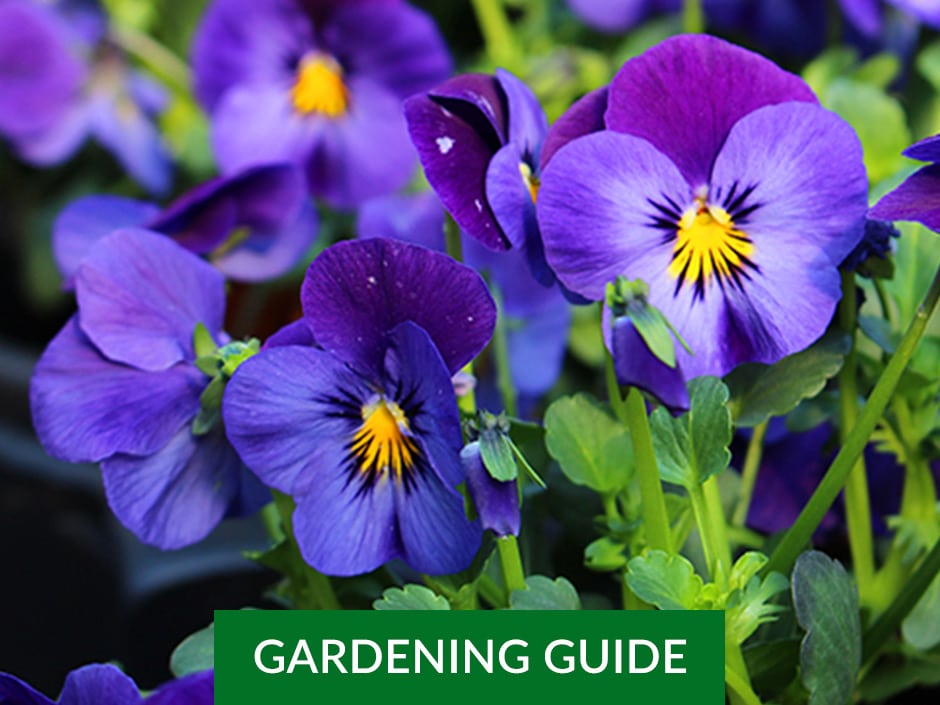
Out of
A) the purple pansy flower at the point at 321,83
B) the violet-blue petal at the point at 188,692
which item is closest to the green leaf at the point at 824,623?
the violet-blue petal at the point at 188,692

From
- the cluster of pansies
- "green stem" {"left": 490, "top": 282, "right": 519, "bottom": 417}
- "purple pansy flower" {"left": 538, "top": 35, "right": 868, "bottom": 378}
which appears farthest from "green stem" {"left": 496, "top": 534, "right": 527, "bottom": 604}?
"green stem" {"left": 490, "top": 282, "right": 519, "bottom": 417}

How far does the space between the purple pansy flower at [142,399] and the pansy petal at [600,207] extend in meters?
0.18

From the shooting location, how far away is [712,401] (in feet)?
1.68

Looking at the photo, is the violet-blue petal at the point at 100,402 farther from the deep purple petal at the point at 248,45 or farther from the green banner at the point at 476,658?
the deep purple petal at the point at 248,45

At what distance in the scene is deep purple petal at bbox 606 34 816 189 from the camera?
535mm

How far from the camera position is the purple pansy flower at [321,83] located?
3.55ft

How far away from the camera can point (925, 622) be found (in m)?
0.60

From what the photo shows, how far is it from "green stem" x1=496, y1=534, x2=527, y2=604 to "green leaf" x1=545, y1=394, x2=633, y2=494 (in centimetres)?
6

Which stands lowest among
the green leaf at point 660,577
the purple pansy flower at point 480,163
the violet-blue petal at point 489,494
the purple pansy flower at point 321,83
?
the green leaf at point 660,577

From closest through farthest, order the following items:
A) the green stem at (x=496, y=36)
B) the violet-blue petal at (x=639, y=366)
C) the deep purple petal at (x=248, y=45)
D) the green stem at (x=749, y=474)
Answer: the violet-blue petal at (x=639, y=366) → the green stem at (x=749, y=474) → the deep purple petal at (x=248, y=45) → the green stem at (x=496, y=36)

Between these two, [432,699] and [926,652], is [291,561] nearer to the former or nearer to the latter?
[432,699]

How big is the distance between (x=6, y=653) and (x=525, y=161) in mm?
789

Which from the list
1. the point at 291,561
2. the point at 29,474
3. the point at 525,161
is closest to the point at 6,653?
the point at 29,474

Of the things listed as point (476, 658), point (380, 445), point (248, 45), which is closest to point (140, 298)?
point (380, 445)
